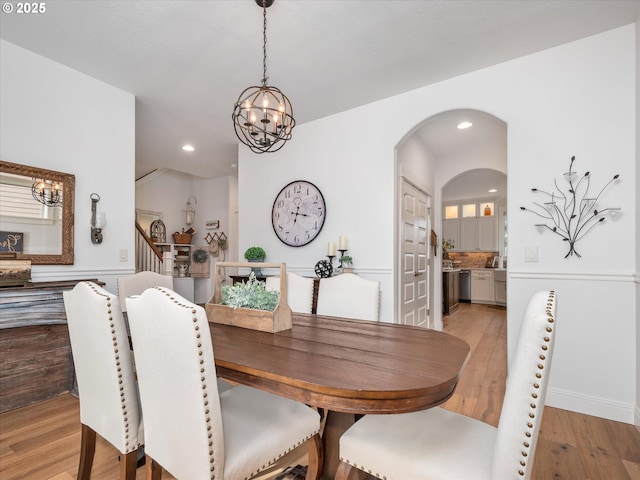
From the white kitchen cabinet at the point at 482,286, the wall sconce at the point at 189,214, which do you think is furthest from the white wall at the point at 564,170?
the white kitchen cabinet at the point at 482,286

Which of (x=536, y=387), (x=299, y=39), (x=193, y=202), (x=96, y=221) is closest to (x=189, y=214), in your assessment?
(x=193, y=202)

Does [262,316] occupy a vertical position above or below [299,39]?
below

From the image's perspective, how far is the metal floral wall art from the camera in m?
2.32

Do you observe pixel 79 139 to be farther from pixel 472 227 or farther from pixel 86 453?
pixel 472 227

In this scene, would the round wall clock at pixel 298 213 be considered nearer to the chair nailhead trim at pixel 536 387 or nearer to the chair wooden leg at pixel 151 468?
A: the chair wooden leg at pixel 151 468

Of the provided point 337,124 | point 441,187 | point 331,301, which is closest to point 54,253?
point 331,301

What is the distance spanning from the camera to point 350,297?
86.4 inches

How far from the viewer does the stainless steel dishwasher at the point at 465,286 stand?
7.96m

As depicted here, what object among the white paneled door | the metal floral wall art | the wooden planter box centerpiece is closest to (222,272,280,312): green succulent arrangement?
the wooden planter box centerpiece

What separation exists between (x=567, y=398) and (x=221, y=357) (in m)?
2.62

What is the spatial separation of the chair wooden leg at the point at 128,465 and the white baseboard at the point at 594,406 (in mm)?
2762

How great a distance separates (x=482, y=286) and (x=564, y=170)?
5925 millimetres

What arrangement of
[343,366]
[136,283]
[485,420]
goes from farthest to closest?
[136,283] → [485,420] → [343,366]

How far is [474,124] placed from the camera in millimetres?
3729
